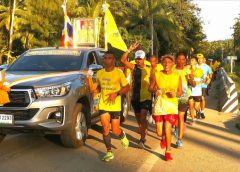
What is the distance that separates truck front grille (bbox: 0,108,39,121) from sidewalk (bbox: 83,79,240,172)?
1.26 m

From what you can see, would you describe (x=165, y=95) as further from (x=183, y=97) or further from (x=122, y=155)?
(x=122, y=155)

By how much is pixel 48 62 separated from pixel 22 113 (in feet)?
6.44

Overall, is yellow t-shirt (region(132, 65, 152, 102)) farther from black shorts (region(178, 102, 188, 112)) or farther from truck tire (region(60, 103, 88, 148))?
truck tire (region(60, 103, 88, 148))

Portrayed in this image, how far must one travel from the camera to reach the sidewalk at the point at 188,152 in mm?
6477

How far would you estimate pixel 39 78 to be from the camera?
7031 mm

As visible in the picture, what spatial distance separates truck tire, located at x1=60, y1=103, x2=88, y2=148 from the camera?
712 centimetres

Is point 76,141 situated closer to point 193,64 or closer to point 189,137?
point 189,137

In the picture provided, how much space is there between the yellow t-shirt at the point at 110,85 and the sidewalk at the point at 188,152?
87 cm

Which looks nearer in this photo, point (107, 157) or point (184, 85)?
point (107, 157)

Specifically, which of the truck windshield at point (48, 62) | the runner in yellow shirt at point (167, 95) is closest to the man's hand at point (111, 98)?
the runner in yellow shirt at point (167, 95)

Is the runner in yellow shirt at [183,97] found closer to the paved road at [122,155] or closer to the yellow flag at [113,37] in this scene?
the paved road at [122,155]

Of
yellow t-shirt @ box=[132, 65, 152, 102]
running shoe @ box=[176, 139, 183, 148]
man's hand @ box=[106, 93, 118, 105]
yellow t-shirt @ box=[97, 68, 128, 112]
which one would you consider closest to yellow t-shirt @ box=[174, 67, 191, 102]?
yellow t-shirt @ box=[132, 65, 152, 102]

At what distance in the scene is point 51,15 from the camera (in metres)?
45.5

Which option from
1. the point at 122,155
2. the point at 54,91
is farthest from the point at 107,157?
the point at 54,91
